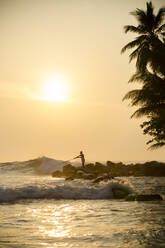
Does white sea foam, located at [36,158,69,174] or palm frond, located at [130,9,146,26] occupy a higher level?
palm frond, located at [130,9,146,26]

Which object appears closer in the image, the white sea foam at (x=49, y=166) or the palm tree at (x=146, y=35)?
the palm tree at (x=146, y=35)

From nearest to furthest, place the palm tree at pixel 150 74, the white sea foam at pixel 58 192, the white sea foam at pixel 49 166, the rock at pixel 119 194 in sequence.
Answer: the rock at pixel 119 194 < the white sea foam at pixel 58 192 < the palm tree at pixel 150 74 < the white sea foam at pixel 49 166

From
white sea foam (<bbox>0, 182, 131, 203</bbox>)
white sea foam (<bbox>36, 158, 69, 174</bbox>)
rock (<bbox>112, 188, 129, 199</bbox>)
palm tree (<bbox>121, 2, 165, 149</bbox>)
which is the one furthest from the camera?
white sea foam (<bbox>36, 158, 69, 174</bbox>)

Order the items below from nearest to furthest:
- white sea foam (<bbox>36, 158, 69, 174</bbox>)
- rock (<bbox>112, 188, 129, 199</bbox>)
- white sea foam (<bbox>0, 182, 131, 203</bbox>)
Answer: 1. rock (<bbox>112, 188, 129, 199</bbox>)
2. white sea foam (<bbox>0, 182, 131, 203</bbox>)
3. white sea foam (<bbox>36, 158, 69, 174</bbox>)

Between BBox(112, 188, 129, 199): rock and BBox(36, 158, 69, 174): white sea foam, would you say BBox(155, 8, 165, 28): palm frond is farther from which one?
BBox(36, 158, 69, 174): white sea foam

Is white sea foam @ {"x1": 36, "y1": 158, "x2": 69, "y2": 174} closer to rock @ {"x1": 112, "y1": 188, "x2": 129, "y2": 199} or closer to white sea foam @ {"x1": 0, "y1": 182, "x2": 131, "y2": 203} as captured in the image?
white sea foam @ {"x1": 0, "y1": 182, "x2": 131, "y2": 203}

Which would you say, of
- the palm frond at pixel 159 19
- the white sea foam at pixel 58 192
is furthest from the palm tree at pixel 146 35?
the white sea foam at pixel 58 192

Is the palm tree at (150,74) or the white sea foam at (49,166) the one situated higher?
the palm tree at (150,74)

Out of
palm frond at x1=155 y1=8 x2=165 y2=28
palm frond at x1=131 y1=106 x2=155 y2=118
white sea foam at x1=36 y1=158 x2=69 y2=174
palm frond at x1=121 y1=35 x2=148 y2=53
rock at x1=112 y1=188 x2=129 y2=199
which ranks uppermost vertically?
palm frond at x1=155 y1=8 x2=165 y2=28

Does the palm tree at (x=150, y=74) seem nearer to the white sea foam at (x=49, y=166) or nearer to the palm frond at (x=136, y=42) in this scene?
the palm frond at (x=136, y=42)

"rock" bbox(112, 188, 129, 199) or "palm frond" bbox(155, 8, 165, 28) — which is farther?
"palm frond" bbox(155, 8, 165, 28)

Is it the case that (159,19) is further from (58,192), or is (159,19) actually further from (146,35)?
(58,192)

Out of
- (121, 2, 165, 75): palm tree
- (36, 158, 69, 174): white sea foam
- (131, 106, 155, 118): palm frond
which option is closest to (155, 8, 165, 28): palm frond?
(121, 2, 165, 75): palm tree

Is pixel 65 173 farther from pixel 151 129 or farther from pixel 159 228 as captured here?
pixel 159 228
